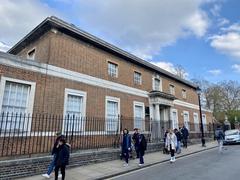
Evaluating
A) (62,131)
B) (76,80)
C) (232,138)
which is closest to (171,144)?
(62,131)

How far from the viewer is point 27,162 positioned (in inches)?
321

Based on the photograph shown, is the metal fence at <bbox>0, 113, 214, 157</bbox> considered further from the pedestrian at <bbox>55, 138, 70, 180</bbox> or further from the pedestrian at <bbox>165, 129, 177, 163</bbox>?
the pedestrian at <bbox>165, 129, 177, 163</bbox>

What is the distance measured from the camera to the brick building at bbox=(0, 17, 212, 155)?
11.0 meters

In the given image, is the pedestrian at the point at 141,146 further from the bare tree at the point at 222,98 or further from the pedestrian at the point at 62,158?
the bare tree at the point at 222,98

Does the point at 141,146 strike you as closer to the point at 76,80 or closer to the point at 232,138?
the point at 76,80

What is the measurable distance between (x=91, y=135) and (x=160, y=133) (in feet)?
22.9

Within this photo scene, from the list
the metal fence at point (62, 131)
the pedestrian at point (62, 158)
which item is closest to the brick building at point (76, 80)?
the metal fence at point (62, 131)

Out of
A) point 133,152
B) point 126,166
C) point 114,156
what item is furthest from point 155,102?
point 126,166

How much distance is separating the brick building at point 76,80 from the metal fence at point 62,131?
0.18m

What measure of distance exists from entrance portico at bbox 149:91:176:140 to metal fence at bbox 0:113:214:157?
0.06 m

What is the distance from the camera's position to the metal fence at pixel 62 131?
32.6ft

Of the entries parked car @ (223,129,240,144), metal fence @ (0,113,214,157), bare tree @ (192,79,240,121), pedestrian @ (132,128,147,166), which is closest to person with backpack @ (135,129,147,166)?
pedestrian @ (132,128,147,166)

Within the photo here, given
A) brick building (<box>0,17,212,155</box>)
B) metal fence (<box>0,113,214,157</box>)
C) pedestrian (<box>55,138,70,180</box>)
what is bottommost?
pedestrian (<box>55,138,70,180</box>)

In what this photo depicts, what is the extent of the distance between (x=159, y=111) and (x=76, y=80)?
33.3 feet
